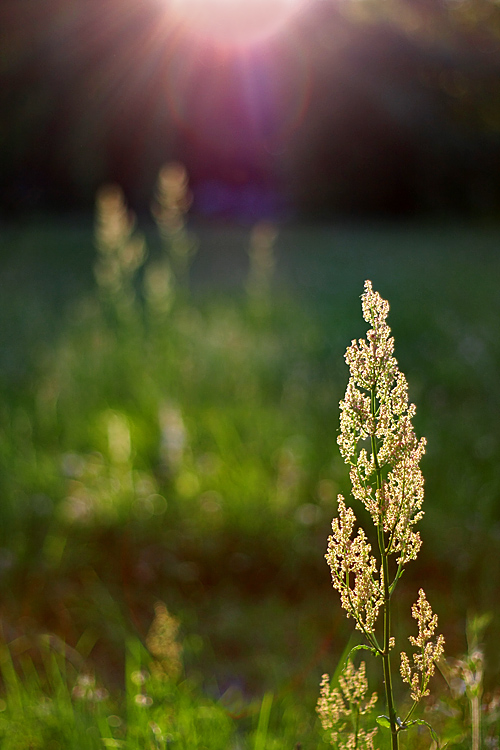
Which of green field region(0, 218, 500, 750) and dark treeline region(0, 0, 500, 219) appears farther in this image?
dark treeline region(0, 0, 500, 219)

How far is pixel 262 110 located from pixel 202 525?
55.0 ft

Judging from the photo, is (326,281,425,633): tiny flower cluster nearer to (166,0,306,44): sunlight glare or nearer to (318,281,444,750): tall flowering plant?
(318,281,444,750): tall flowering plant

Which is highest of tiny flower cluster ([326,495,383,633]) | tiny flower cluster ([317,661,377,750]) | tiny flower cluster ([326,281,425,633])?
tiny flower cluster ([326,281,425,633])

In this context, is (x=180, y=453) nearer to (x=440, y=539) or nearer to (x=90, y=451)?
(x=90, y=451)

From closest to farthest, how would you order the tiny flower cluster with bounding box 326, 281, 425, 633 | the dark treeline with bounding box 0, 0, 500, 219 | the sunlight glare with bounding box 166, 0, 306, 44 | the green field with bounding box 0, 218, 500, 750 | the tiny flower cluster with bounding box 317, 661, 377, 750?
the tiny flower cluster with bounding box 326, 281, 425, 633
the tiny flower cluster with bounding box 317, 661, 377, 750
the green field with bounding box 0, 218, 500, 750
the sunlight glare with bounding box 166, 0, 306, 44
the dark treeline with bounding box 0, 0, 500, 219

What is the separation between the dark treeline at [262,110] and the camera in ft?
54.7

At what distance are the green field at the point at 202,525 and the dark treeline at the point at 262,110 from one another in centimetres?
1353

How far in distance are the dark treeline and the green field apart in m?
13.5

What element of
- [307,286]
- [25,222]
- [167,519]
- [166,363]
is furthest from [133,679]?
[25,222]

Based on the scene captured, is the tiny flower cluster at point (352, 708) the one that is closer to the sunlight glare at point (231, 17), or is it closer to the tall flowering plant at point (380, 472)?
the tall flowering plant at point (380, 472)

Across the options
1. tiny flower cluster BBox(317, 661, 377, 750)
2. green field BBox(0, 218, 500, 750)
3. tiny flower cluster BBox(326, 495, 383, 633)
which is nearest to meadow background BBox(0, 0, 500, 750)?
green field BBox(0, 218, 500, 750)

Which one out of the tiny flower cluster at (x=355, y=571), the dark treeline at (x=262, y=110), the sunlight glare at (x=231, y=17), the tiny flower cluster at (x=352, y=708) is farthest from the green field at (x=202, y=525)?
the dark treeline at (x=262, y=110)

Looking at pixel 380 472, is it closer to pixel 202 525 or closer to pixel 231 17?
pixel 202 525

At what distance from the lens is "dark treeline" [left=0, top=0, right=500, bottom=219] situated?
16688mm
